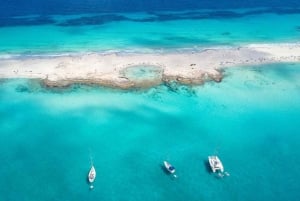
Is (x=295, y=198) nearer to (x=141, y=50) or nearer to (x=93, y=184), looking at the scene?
(x=93, y=184)

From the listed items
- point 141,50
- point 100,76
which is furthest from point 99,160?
point 141,50

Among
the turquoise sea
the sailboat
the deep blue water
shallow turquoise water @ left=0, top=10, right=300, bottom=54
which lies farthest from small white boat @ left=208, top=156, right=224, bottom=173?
the deep blue water

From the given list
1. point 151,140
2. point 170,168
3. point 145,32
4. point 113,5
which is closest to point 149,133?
point 151,140

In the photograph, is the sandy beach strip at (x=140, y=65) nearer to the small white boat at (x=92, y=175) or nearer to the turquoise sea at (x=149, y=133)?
the turquoise sea at (x=149, y=133)

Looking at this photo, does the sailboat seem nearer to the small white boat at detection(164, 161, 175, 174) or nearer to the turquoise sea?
the turquoise sea

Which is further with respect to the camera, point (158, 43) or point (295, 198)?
point (158, 43)

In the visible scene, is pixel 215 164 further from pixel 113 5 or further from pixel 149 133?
Result: pixel 113 5
